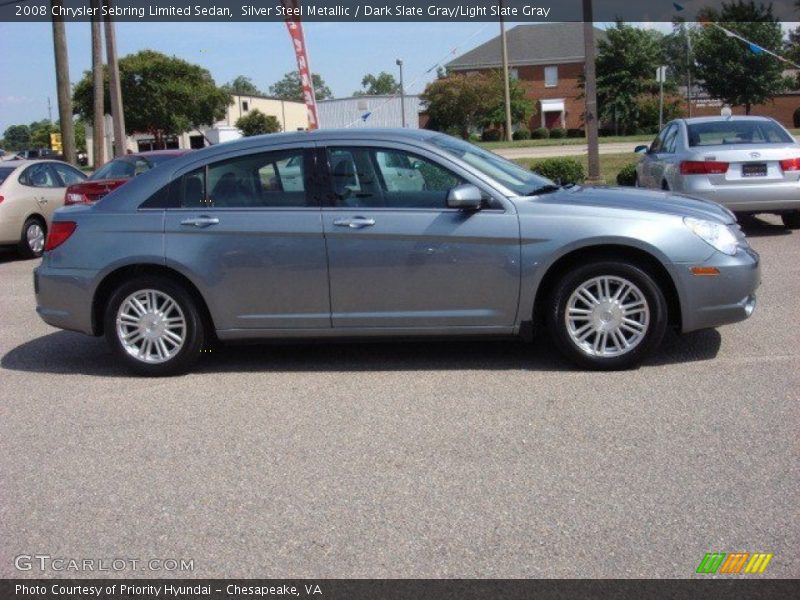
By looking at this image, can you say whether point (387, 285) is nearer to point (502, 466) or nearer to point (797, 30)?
point (502, 466)

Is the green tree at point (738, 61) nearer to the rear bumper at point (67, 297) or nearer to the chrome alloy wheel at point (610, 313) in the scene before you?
the chrome alloy wheel at point (610, 313)

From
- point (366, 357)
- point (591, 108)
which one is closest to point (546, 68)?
point (591, 108)

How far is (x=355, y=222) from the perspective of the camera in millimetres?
6535

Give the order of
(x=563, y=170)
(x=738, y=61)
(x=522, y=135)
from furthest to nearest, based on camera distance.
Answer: (x=522, y=135)
(x=738, y=61)
(x=563, y=170)

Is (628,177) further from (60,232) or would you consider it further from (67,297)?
(67,297)

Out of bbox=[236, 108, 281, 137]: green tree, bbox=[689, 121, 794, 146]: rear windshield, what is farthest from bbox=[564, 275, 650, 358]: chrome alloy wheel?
bbox=[236, 108, 281, 137]: green tree

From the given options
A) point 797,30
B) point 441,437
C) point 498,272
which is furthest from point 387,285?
point 797,30

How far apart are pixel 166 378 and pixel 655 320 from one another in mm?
3428

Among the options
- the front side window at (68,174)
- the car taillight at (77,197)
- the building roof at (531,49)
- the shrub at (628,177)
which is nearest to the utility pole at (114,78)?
the front side window at (68,174)

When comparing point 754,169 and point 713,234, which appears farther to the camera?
point 754,169

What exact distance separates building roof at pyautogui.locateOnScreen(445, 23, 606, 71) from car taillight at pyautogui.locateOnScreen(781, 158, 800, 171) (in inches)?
2306

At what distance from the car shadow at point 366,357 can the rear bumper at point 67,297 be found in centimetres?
41

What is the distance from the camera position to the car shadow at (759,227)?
12.7 metres

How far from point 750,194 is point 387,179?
664 cm
